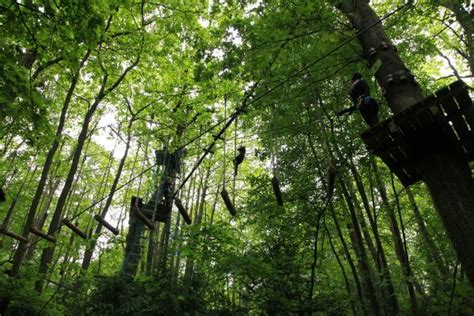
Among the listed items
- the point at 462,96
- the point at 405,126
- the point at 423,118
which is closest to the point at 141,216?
the point at 405,126

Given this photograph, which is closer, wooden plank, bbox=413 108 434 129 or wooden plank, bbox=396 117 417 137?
wooden plank, bbox=413 108 434 129

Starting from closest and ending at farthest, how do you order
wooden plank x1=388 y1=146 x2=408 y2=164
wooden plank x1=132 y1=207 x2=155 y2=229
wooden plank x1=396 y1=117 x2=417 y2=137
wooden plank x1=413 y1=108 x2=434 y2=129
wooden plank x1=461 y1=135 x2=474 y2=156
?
wooden plank x1=413 y1=108 x2=434 y2=129
wooden plank x1=396 y1=117 x2=417 y2=137
wooden plank x1=461 y1=135 x2=474 y2=156
wooden plank x1=388 y1=146 x2=408 y2=164
wooden plank x1=132 y1=207 x2=155 y2=229

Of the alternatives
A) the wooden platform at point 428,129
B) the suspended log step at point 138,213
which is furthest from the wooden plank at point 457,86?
the suspended log step at point 138,213

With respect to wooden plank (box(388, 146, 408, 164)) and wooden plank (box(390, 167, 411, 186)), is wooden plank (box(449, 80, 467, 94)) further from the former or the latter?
wooden plank (box(390, 167, 411, 186))

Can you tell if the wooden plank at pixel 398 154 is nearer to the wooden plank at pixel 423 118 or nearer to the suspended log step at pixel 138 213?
the wooden plank at pixel 423 118

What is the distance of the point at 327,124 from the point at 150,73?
5193mm

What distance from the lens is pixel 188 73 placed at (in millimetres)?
9945

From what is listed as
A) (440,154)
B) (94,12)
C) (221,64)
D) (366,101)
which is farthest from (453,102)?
(94,12)

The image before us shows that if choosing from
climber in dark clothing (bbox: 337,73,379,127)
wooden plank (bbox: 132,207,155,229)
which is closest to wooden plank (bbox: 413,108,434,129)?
climber in dark clothing (bbox: 337,73,379,127)

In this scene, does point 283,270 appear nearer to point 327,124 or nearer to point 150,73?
point 327,124

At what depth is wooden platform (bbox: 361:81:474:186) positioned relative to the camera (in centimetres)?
262

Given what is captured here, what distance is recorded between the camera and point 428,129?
2.81 metres

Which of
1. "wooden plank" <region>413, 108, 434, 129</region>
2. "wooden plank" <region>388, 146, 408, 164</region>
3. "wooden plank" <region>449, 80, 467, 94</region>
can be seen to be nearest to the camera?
"wooden plank" <region>449, 80, 467, 94</region>

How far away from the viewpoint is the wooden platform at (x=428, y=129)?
2.62 metres
